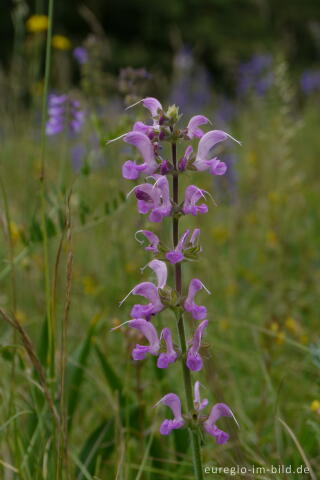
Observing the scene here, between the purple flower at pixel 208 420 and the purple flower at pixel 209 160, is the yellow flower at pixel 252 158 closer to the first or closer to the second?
the purple flower at pixel 209 160

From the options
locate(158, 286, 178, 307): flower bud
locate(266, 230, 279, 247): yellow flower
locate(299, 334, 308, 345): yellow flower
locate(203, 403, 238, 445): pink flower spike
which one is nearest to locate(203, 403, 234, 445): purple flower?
locate(203, 403, 238, 445): pink flower spike

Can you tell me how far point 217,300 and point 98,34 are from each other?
144cm

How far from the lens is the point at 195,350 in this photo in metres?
1.12

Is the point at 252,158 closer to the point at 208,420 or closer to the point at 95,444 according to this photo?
the point at 95,444

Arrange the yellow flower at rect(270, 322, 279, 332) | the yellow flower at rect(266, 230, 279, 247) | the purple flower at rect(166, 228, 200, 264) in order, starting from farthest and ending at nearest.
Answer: the yellow flower at rect(266, 230, 279, 247), the yellow flower at rect(270, 322, 279, 332), the purple flower at rect(166, 228, 200, 264)

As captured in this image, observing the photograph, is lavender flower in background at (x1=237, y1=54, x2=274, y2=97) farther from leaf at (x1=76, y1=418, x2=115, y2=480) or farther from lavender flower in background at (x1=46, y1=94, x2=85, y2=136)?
leaf at (x1=76, y1=418, x2=115, y2=480)

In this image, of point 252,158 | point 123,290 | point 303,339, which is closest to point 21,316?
point 123,290

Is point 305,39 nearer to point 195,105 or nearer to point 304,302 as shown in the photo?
point 195,105

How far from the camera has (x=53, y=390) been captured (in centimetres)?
160

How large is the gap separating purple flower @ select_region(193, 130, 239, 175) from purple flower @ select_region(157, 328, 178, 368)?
0.98 ft

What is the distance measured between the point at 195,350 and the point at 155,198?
280mm

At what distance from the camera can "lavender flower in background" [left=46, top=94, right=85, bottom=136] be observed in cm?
209

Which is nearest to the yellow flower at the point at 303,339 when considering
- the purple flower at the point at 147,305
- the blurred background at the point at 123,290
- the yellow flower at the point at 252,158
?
the blurred background at the point at 123,290

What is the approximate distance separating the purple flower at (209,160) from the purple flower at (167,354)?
11.8 inches
